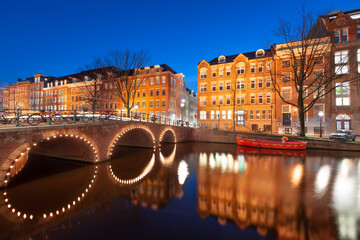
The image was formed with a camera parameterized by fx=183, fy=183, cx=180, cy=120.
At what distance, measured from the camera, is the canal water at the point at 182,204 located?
604 centimetres

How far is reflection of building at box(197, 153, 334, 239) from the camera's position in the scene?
6.23m

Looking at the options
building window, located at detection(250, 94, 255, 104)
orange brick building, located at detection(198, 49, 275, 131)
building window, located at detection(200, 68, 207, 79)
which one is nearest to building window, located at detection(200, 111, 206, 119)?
orange brick building, located at detection(198, 49, 275, 131)

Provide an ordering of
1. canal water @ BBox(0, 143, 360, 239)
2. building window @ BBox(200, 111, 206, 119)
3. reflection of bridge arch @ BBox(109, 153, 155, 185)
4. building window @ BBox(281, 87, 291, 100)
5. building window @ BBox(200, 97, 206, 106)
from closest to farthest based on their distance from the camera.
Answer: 1. canal water @ BBox(0, 143, 360, 239)
2. reflection of bridge arch @ BBox(109, 153, 155, 185)
3. building window @ BBox(281, 87, 291, 100)
4. building window @ BBox(200, 111, 206, 119)
5. building window @ BBox(200, 97, 206, 106)

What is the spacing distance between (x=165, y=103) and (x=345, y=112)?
35752 millimetres

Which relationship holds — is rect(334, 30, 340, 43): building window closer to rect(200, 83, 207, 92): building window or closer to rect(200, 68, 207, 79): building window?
rect(200, 68, 207, 79): building window

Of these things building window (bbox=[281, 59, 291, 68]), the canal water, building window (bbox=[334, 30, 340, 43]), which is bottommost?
the canal water

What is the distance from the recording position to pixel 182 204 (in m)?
8.21

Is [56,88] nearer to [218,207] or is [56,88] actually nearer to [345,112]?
[218,207]

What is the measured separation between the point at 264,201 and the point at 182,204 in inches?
144

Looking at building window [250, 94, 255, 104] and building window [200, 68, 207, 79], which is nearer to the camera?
building window [250, 94, 255, 104]

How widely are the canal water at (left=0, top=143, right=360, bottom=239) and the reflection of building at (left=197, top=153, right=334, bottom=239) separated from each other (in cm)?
3

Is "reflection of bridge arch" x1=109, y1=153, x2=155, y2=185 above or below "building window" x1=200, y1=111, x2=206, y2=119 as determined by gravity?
below

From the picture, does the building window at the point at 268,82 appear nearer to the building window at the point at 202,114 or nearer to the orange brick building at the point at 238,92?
the orange brick building at the point at 238,92

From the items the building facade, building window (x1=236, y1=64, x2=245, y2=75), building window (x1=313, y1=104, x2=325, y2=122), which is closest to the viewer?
building window (x1=313, y1=104, x2=325, y2=122)
